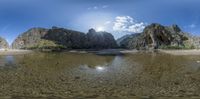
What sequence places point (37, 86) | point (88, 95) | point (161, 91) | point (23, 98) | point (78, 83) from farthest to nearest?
point (78, 83)
point (37, 86)
point (161, 91)
point (88, 95)
point (23, 98)

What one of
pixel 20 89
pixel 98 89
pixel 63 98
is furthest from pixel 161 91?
pixel 20 89

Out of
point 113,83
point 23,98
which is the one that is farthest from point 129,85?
point 23,98

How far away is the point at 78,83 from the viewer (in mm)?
39906

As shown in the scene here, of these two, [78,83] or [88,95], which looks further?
[78,83]

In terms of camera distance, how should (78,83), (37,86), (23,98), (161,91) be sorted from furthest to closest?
(78,83)
(37,86)
(161,91)
(23,98)

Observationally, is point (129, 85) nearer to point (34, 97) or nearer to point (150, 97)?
point (150, 97)

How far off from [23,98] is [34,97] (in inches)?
59.3

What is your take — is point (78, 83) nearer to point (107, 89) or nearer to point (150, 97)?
point (107, 89)

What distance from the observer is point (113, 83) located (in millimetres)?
40031

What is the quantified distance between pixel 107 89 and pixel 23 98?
11582mm

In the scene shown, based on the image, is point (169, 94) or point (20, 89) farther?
point (20, 89)

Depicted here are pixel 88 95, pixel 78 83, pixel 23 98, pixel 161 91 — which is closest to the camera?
pixel 23 98

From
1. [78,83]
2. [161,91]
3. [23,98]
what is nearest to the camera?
[23,98]

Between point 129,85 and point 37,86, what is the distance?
12577mm
